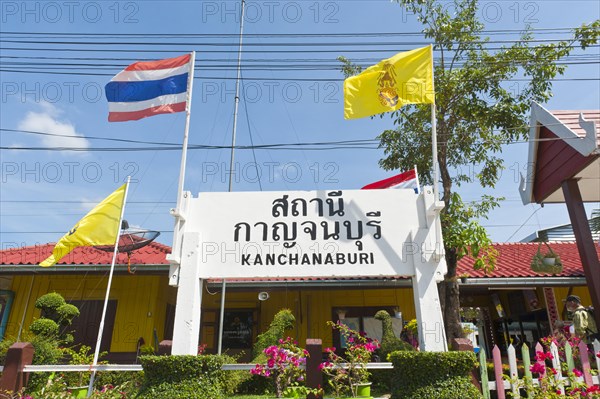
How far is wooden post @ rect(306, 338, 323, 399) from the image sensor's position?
5008mm

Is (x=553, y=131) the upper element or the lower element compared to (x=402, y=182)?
upper

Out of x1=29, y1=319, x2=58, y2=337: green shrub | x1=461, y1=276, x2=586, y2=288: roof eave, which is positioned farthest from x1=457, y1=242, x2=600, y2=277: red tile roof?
x1=29, y1=319, x2=58, y2=337: green shrub

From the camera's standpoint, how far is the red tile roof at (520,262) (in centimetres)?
1054

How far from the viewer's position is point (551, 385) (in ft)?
16.5

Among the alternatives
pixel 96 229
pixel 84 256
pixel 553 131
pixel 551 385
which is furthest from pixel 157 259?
pixel 553 131

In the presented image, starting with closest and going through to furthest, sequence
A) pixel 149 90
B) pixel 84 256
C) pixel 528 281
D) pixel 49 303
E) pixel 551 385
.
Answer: pixel 551 385
pixel 149 90
pixel 49 303
pixel 528 281
pixel 84 256

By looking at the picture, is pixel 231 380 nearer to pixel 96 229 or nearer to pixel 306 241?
pixel 306 241

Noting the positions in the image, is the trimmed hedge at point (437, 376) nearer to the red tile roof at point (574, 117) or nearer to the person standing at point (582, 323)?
the person standing at point (582, 323)

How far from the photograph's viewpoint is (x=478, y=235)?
7441mm

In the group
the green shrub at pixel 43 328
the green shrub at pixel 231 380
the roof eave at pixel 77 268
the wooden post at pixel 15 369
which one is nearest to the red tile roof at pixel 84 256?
the roof eave at pixel 77 268

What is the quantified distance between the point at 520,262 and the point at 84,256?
12.9m

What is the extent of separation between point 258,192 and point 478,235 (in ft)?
14.1

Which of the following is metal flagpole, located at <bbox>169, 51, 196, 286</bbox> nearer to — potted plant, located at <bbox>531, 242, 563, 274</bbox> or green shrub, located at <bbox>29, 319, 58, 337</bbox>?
green shrub, located at <bbox>29, 319, 58, 337</bbox>

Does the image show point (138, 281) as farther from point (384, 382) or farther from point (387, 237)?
point (387, 237)
